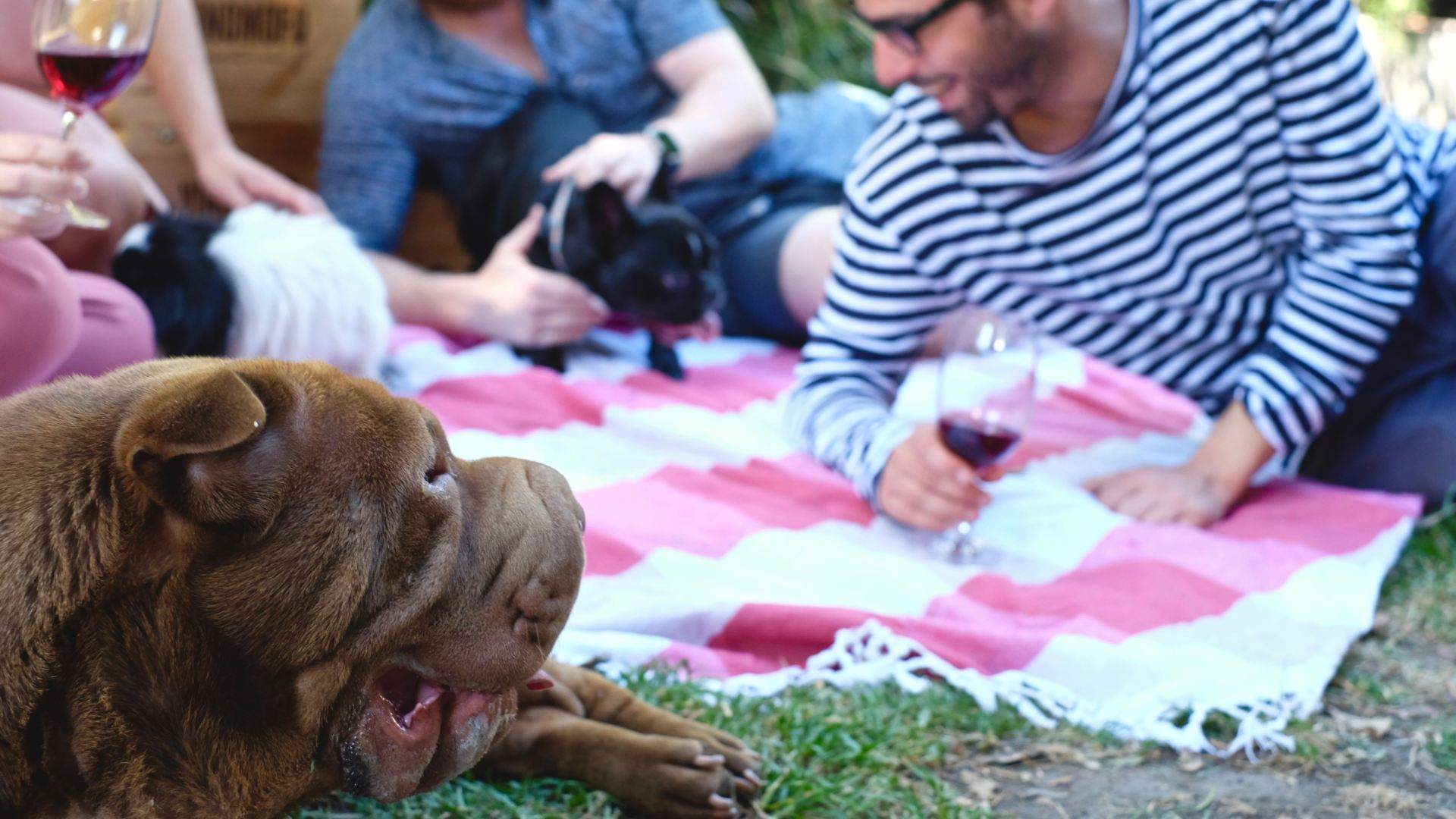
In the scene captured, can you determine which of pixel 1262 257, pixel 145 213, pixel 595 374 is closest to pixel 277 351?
pixel 145 213

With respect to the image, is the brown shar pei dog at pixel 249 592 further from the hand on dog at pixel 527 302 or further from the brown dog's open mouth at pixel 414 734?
the hand on dog at pixel 527 302

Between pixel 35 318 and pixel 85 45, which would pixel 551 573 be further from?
pixel 85 45

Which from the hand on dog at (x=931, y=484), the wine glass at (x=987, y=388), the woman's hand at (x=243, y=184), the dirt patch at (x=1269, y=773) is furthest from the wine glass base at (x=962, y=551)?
the woman's hand at (x=243, y=184)

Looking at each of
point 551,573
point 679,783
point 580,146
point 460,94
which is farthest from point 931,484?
point 460,94

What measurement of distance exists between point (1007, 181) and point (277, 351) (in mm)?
1477

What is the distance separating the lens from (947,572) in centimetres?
221

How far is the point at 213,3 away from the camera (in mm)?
3713

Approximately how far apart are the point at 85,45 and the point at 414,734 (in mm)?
1088

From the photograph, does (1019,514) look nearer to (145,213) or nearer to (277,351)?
(277,351)

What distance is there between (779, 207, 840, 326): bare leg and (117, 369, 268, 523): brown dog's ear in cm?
230

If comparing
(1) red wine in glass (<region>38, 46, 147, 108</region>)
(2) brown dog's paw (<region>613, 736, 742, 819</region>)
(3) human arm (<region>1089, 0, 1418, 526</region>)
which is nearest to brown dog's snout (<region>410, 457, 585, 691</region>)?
(2) brown dog's paw (<region>613, 736, 742, 819</region>)

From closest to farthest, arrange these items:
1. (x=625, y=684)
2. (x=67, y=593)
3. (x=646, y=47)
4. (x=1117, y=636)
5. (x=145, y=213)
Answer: (x=67, y=593), (x=625, y=684), (x=1117, y=636), (x=145, y=213), (x=646, y=47)

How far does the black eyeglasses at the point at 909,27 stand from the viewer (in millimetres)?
2164

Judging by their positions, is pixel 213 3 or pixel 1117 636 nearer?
pixel 1117 636
